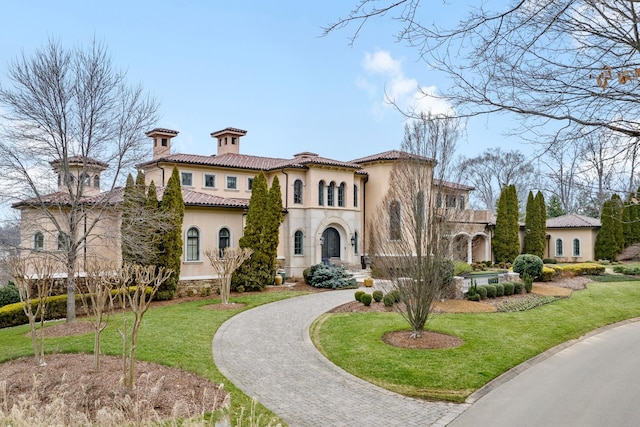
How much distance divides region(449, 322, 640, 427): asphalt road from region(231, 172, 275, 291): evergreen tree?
13764mm

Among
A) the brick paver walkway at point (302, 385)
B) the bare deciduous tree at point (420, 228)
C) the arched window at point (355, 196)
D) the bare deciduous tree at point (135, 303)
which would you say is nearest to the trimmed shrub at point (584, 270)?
the arched window at point (355, 196)

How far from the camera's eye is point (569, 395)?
28.5 ft

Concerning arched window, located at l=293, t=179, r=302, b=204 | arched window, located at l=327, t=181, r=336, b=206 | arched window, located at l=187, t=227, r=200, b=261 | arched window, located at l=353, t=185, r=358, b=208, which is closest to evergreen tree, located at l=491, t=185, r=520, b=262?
arched window, located at l=353, t=185, r=358, b=208

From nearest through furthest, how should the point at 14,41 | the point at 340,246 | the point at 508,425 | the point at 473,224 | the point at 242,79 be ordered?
the point at 508,425 → the point at 242,79 → the point at 14,41 → the point at 340,246 → the point at 473,224

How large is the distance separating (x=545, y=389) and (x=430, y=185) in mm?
5369

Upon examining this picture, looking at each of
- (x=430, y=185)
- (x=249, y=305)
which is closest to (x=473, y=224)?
(x=249, y=305)

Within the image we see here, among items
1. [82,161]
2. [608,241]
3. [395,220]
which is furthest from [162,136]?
[608,241]

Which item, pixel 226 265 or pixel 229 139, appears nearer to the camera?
pixel 226 265

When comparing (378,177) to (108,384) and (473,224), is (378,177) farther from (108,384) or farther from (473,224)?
(108,384)

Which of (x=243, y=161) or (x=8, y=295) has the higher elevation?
(x=243, y=161)

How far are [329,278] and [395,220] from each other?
38.2 feet

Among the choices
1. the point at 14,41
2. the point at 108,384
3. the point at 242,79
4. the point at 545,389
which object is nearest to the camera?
the point at 108,384

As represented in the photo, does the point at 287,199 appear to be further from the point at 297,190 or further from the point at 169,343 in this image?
the point at 169,343

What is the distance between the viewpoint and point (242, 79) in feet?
38.0
